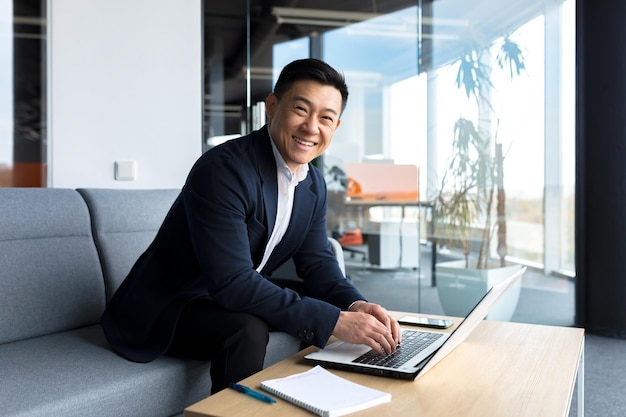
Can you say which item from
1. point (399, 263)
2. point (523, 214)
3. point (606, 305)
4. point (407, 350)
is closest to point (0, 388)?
point (407, 350)

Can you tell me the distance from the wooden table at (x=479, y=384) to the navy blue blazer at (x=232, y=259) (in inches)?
6.5

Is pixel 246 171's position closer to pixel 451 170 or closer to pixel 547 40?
pixel 451 170

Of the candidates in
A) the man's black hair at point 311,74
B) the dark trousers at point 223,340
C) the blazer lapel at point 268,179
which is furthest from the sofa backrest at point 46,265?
the man's black hair at point 311,74

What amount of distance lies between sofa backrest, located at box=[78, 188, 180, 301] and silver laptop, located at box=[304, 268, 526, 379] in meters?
1.09

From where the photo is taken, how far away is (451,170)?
373 cm

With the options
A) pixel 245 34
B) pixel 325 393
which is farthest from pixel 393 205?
pixel 325 393

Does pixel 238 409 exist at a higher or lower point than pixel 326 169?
lower

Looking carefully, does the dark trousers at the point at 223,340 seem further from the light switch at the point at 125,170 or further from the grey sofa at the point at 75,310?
the light switch at the point at 125,170

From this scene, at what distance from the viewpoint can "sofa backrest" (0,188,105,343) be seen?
1.95 m

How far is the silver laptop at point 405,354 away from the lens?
1259 millimetres

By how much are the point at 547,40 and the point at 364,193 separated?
1.38 m

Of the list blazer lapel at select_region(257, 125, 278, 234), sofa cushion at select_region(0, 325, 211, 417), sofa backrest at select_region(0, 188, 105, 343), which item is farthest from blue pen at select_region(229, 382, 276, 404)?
sofa backrest at select_region(0, 188, 105, 343)

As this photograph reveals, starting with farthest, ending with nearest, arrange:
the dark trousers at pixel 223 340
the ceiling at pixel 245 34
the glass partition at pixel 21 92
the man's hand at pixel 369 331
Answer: the ceiling at pixel 245 34 < the glass partition at pixel 21 92 < the dark trousers at pixel 223 340 < the man's hand at pixel 369 331

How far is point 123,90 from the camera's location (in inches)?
118
